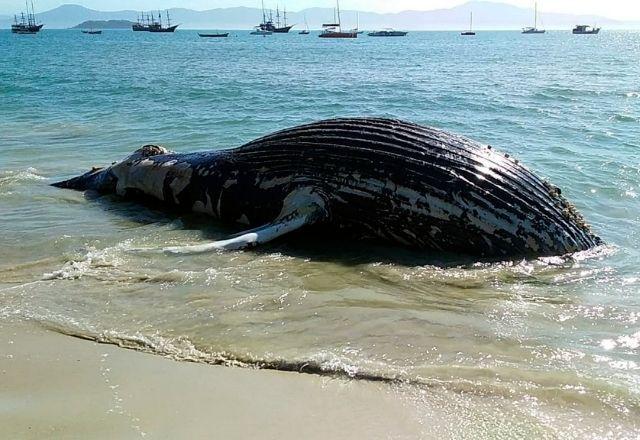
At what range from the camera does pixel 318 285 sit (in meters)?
6.16

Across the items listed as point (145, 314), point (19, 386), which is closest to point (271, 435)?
point (19, 386)

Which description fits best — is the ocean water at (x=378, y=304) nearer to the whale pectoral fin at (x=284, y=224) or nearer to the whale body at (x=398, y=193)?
the whale pectoral fin at (x=284, y=224)

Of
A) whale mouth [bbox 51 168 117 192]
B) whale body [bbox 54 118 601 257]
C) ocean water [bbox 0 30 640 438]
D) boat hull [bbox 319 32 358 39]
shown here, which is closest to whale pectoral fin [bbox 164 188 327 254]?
whale body [bbox 54 118 601 257]

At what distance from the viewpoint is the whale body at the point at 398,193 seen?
6836 mm

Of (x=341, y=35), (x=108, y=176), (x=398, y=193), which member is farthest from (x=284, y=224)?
(x=341, y=35)

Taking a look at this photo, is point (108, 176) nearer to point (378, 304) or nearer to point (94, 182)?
point (94, 182)

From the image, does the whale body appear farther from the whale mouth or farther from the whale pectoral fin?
the whale mouth

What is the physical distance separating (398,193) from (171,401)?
12.6 feet

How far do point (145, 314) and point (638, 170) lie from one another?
935 cm

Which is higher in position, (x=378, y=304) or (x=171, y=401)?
(x=171, y=401)

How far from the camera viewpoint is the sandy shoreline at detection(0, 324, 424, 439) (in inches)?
137

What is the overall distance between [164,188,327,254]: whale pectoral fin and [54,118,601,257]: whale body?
0.04ft

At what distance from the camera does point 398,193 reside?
7055 mm

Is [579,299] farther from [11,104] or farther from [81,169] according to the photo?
[11,104]
